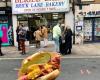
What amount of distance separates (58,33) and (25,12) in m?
6.07

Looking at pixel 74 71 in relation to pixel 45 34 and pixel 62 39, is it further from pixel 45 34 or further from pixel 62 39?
pixel 45 34

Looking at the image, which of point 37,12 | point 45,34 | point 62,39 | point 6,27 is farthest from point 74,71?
point 6,27

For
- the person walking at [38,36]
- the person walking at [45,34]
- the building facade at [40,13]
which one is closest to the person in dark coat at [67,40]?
the person walking at [38,36]

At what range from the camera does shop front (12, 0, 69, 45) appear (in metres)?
23.0

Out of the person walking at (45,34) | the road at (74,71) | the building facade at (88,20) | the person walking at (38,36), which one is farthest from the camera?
the building facade at (88,20)

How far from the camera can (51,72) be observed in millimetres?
3709

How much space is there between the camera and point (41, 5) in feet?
75.7

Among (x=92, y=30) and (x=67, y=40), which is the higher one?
(x=92, y=30)

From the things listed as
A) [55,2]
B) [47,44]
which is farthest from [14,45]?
[55,2]

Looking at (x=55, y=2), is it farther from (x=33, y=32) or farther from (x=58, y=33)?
(x=58, y=33)

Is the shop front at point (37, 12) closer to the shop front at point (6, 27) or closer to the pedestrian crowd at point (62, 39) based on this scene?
the shop front at point (6, 27)

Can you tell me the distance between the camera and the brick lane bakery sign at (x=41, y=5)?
2303cm

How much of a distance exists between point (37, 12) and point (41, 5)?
530mm

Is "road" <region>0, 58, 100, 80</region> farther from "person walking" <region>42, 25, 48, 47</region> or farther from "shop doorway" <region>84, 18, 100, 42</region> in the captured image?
"shop doorway" <region>84, 18, 100, 42</region>
